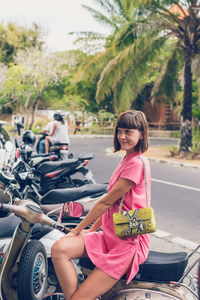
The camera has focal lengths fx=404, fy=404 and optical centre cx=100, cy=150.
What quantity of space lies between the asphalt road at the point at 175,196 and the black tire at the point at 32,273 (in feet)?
9.92

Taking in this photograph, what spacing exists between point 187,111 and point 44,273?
1333 cm

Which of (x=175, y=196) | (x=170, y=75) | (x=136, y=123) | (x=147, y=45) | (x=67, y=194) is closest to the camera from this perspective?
(x=136, y=123)

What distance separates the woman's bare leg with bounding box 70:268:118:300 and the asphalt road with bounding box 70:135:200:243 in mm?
3101

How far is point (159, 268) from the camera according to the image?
8.52 feet

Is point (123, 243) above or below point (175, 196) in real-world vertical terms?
above

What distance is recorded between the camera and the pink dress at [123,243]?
252 centimetres

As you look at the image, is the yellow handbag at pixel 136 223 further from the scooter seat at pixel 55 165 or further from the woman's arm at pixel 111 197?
the scooter seat at pixel 55 165

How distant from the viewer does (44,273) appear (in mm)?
2861

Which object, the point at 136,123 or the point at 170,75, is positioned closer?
the point at 136,123

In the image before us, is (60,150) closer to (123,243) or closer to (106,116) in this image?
(123,243)

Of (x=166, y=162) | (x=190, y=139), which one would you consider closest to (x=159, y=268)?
(x=166, y=162)

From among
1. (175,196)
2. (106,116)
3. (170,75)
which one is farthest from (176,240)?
(106,116)

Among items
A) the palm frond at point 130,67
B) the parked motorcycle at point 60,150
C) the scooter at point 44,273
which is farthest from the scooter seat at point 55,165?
the palm frond at point 130,67

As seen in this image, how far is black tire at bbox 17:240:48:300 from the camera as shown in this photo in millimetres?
2662
